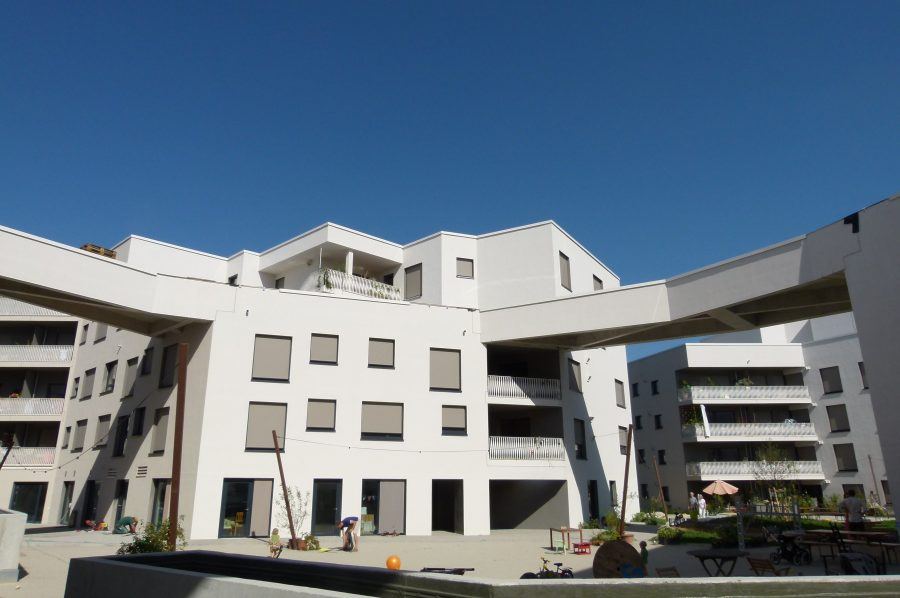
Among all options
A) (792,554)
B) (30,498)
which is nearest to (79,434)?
(30,498)

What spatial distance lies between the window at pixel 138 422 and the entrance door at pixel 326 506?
27.5 feet

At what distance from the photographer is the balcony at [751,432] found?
41.7 meters

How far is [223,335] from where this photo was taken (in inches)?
927

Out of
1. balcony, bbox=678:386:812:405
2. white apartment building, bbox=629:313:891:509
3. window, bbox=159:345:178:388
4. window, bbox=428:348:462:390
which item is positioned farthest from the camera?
balcony, bbox=678:386:812:405

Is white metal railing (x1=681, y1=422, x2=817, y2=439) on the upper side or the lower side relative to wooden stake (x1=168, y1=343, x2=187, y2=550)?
upper

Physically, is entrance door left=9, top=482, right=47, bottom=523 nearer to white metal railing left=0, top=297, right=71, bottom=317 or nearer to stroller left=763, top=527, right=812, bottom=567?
white metal railing left=0, top=297, right=71, bottom=317

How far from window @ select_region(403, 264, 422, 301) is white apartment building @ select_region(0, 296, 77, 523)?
21455 mm

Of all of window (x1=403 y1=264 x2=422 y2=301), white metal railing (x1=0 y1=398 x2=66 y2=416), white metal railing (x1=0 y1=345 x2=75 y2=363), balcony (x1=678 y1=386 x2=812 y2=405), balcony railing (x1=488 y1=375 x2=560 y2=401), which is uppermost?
window (x1=403 y1=264 x2=422 y2=301)

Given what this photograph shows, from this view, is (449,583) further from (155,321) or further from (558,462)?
(155,321)

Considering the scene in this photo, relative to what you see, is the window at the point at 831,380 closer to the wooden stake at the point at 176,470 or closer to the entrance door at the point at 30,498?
the wooden stake at the point at 176,470

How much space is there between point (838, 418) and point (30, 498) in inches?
1996

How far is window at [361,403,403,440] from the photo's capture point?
972 inches

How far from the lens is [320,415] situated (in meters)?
24.2

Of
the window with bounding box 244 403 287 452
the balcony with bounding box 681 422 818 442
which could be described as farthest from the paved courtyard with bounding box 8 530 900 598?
the balcony with bounding box 681 422 818 442
